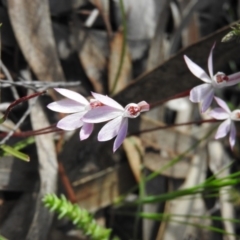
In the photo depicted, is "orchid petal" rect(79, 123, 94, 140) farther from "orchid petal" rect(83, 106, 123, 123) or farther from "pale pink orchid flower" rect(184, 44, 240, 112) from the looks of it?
"pale pink orchid flower" rect(184, 44, 240, 112)

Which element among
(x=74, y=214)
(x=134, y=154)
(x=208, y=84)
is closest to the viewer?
(x=208, y=84)

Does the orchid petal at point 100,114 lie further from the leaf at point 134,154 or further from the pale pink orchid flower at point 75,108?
the leaf at point 134,154

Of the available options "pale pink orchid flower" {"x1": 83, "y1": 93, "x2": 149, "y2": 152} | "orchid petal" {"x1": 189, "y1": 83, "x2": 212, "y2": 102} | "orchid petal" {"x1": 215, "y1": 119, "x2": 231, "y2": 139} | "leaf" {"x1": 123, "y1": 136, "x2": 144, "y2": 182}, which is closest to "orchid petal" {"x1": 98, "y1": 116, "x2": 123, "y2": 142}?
"pale pink orchid flower" {"x1": 83, "y1": 93, "x2": 149, "y2": 152}

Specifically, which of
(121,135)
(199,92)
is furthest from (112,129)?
(199,92)

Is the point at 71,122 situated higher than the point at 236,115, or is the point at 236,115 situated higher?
the point at 71,122

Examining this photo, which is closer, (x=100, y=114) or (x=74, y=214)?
(x=100, y=114)

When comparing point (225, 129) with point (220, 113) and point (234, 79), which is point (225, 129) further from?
point (234, 79)

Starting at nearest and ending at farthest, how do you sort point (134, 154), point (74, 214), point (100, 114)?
1. point (100, 114)
2. point (74, 214)
3. point (134, 154)

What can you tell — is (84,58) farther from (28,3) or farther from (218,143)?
(218,143)
